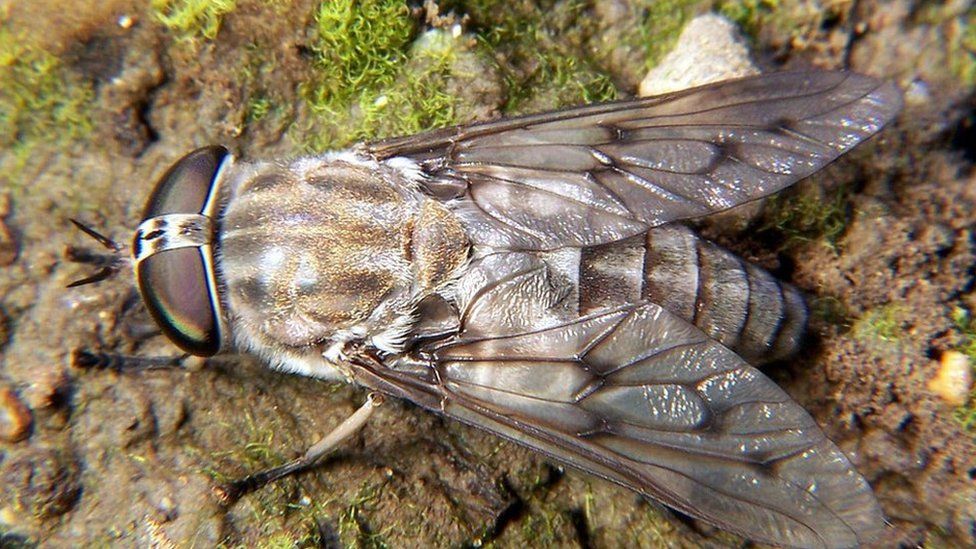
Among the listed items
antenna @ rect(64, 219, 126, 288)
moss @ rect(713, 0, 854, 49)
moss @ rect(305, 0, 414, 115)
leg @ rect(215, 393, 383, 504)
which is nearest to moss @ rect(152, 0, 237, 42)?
moss @ rect(305, 0, 414, 115)

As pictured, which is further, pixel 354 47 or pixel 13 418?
pixel 354 47

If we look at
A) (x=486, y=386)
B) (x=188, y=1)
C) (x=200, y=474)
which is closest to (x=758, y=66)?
(x=486, y=386)

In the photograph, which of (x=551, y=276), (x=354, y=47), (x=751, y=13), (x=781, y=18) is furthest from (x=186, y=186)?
(x=781, y=18)

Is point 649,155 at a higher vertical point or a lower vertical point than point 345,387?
higher

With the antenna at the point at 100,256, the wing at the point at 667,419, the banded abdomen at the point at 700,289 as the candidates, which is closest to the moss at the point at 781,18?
the banded abdomen at the point at 700,289

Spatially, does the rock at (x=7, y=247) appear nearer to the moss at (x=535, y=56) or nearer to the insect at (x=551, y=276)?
the insect at (x=551, y=276)

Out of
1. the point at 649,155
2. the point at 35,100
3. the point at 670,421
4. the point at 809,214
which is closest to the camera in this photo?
the point at 670,421

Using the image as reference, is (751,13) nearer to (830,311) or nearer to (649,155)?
(649,155)
